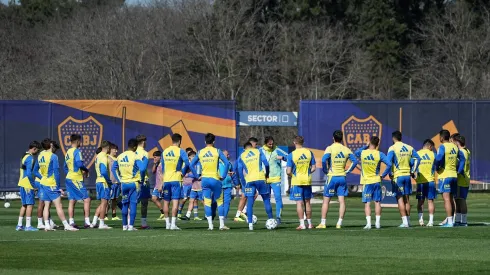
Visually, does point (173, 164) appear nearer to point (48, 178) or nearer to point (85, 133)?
point (48, 178)

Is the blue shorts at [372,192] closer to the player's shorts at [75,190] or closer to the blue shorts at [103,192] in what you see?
the blue shorts at [103,192]

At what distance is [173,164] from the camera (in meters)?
27.9

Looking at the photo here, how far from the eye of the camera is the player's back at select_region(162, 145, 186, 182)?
1097 inches

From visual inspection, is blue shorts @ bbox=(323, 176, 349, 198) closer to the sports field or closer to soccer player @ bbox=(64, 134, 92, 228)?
the sports field

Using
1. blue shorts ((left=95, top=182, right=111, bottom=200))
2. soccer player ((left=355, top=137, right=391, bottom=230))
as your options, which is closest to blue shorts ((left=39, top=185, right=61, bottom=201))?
blue shorts ((left=95, top=182, right=111, bottom=200))

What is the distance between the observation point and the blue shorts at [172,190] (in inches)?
1100

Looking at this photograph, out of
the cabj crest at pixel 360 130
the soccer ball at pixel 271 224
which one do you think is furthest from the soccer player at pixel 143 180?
the cabj crest at pixel 360 130

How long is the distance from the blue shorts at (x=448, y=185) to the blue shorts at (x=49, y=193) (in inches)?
358

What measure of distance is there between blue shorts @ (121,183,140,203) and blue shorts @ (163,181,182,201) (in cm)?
78

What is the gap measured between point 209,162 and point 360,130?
2136 cm

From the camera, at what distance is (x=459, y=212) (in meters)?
→ 28.2

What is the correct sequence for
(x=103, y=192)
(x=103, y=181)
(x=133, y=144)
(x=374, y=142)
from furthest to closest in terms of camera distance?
1. (x=103, y=181)
2. (x=103, y=192)
3. (x=133, y=144)
4. (x=374, y=142)

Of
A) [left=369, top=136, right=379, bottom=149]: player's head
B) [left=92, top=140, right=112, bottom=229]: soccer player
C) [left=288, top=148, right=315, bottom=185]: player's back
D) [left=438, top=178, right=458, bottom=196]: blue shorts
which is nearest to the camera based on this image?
[left=369, top=136, right=379, bottom=149]: player's head

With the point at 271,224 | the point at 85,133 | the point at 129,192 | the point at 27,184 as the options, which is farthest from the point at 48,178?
the point at 85,133
